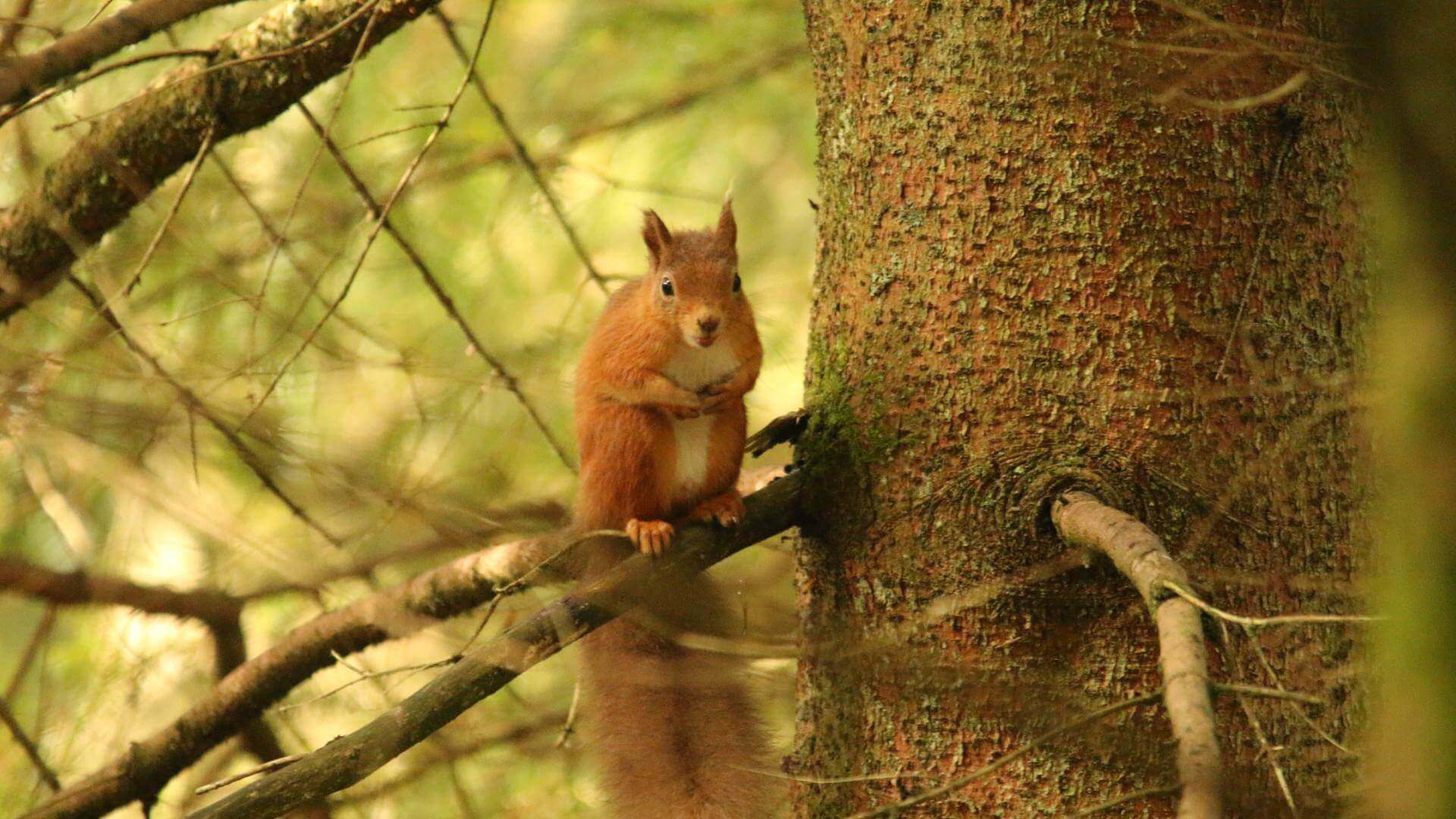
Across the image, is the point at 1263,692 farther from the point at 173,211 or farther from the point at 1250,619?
the point at 173,211

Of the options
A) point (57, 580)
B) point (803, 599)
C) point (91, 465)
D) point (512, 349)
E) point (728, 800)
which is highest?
point (512, 349)

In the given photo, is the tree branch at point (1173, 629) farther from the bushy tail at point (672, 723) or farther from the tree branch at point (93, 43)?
the tree branch at point (93, 43)

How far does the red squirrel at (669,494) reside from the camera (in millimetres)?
1939

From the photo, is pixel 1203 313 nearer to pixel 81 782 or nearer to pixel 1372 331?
pixel 1372 331

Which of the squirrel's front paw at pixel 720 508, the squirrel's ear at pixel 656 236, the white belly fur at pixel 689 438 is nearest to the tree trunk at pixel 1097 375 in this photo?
the squirrel's front paw at pixel 720 508

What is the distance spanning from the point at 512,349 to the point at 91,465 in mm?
1276

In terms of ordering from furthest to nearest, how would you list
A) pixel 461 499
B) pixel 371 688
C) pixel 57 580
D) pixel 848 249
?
pixel 371 688 < pixel 461 499 < pixel 57 580 < pixel 848 249

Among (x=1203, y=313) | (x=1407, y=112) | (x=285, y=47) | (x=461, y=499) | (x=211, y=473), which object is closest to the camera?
(x=1407, y=112)

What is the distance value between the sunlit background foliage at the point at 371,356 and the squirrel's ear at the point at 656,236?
0.14m

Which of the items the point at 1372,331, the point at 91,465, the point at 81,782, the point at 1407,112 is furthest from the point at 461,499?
the point at 1407,112

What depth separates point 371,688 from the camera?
2.85 meters

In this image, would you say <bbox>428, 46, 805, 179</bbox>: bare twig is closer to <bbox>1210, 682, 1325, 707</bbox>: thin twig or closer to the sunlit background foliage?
the sunlit background foliage

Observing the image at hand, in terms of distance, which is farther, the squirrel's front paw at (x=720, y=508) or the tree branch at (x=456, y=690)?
the squirrel's front paw at (x=720, y=508)

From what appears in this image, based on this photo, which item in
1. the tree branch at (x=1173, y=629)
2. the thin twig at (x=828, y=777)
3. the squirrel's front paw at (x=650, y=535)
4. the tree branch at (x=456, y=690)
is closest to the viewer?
the tree branch at (x=1173, y=629)
